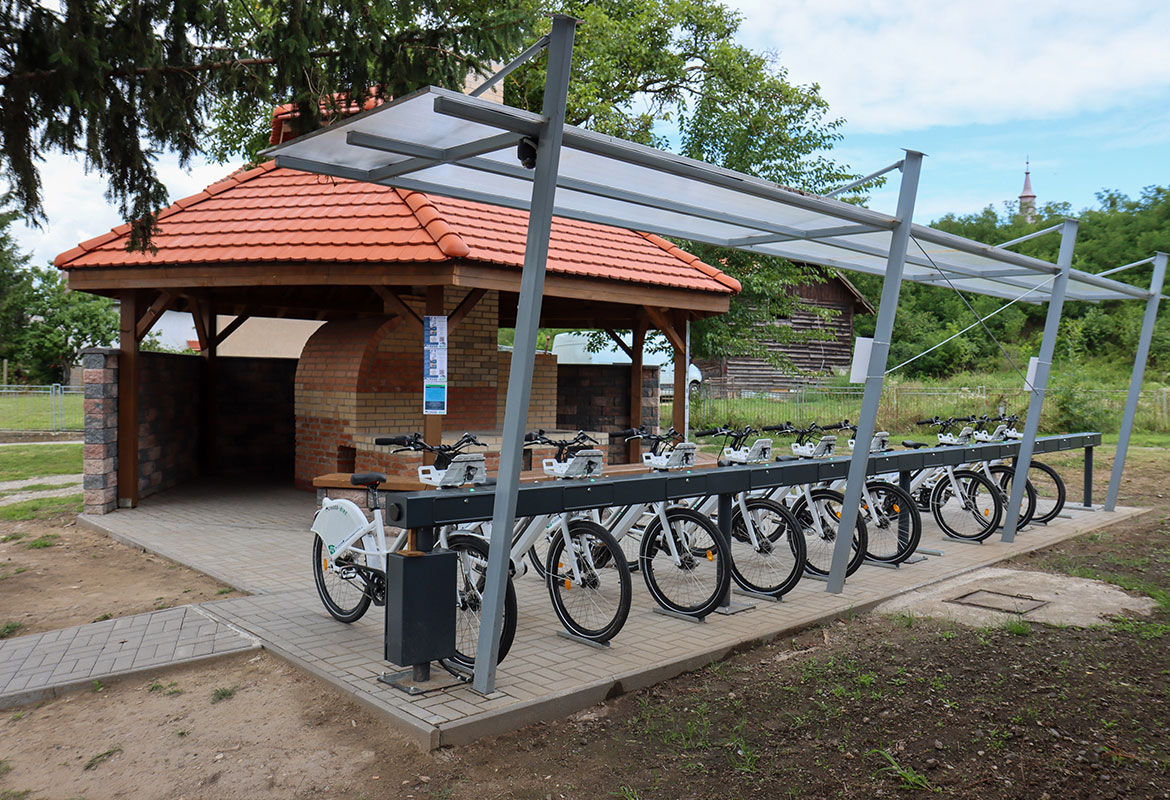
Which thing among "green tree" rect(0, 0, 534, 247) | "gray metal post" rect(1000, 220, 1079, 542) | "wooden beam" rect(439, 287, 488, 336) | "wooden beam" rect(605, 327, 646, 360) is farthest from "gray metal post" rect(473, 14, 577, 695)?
"wooden beam" rect(605, 327, 646, 360)

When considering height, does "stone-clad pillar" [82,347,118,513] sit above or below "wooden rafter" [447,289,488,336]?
below

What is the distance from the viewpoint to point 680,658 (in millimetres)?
4898

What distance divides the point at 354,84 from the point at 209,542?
4.29 meters

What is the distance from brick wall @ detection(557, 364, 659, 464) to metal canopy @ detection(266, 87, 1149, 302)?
198 inches

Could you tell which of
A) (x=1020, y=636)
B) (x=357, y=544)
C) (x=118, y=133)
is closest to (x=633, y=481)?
(x=357, y=544)

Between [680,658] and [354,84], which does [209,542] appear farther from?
[680,658]

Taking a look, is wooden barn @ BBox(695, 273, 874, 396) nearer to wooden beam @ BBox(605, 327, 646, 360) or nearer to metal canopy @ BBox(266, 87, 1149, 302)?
wooden beam @ BBox(605, 327, 646, 360)

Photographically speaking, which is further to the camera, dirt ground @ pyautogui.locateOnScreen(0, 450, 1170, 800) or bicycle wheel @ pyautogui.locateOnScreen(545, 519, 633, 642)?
bicycle wheel @ pyautogui.locateOnScreen(545, 519, 633, 642)

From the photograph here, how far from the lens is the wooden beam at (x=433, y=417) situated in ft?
27.7

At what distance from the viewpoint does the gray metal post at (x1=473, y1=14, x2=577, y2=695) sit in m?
4.02

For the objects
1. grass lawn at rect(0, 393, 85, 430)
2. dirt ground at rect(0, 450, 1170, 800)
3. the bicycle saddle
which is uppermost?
the bicycle saddle

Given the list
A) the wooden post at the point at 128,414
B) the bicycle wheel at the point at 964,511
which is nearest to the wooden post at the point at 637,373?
the bicycle wheel at the point at 964,511

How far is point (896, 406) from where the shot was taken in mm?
21625

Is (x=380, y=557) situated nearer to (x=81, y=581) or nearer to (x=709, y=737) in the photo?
(x=709, y=737)
